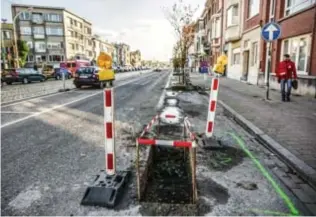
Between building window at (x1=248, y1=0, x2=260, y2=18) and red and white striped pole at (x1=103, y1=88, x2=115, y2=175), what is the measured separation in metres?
20.4

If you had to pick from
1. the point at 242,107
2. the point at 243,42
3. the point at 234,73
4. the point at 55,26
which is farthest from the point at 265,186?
the point at 55,26

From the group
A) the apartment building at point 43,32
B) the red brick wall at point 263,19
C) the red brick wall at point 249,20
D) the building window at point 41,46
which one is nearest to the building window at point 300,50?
the red brick wall at point 263,19

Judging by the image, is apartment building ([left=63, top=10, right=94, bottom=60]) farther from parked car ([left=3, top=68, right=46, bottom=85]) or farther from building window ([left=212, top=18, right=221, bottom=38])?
building window ([left=212, top=18, right=221, bottom=38])

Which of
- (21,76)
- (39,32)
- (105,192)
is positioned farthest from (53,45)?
(105,192)

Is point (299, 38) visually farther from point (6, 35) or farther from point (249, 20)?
point (6, 35)

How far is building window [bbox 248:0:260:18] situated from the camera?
20.9 meters

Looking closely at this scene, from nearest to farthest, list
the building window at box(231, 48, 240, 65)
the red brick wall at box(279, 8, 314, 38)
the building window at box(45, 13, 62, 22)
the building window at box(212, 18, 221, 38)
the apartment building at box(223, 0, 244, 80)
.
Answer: the red brick wall at box(279, 8, 314, 38), the apartment building at box(223, 0, 244, 80), the building window at box(231, 48, 240, 65), the building window at box(212, 18, 221, 38), the building window at box(45, 13, 62, 22)

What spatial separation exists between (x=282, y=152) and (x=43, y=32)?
69.3 m

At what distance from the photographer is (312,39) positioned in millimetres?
12406

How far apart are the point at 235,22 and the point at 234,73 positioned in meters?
5.15

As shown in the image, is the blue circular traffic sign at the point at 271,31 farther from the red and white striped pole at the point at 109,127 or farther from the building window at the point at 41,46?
the building window at the point at 41,46

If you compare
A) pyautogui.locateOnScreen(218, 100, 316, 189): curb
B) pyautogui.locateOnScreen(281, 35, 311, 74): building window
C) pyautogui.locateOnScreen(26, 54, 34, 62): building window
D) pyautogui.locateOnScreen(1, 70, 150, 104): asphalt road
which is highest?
pyautogui.locateOnScreen(26, 54, 34, 62): building window

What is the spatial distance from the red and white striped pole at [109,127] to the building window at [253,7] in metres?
20.4

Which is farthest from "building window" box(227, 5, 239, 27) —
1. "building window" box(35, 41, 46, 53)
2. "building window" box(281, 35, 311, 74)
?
"building window" box(35, 41, 46, 53)
